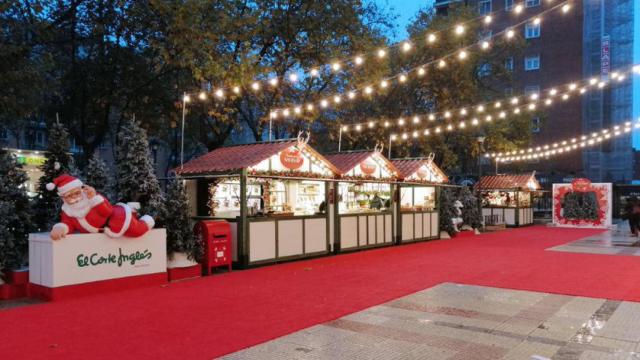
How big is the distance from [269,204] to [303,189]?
1.07 metres

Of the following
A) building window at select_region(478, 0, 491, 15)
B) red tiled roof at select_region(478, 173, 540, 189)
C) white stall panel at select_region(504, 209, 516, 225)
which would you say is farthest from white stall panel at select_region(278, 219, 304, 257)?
building window at select_region(478, 0, 491, 15)

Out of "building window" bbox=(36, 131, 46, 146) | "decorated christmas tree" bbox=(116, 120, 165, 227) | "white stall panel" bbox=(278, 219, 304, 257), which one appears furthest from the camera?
"building window" bbox=(36, 131, 46, 146)

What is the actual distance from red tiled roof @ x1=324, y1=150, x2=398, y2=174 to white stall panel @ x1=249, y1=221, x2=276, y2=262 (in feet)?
9.91

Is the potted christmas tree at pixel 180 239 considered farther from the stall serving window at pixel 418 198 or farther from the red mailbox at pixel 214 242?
the stall serving window at pixel 418 198

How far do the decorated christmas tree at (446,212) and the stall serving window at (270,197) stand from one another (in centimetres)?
732

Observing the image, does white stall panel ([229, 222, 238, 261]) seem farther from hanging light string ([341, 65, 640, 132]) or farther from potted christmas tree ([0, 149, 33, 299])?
hanging light string ([341, 65, 640, 132])

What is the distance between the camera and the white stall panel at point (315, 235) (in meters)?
12.6

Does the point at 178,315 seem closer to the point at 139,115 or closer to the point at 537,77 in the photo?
the point at 139,115

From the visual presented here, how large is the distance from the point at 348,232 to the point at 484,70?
19301 mm

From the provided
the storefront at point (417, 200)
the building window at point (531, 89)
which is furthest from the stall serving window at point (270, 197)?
the building window at point (531, 89)

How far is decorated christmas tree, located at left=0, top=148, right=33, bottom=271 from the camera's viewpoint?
26.6ft

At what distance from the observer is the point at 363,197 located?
1516cm

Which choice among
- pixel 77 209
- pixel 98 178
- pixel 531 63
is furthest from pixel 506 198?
pixel 77 209

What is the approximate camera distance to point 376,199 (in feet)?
51.3
